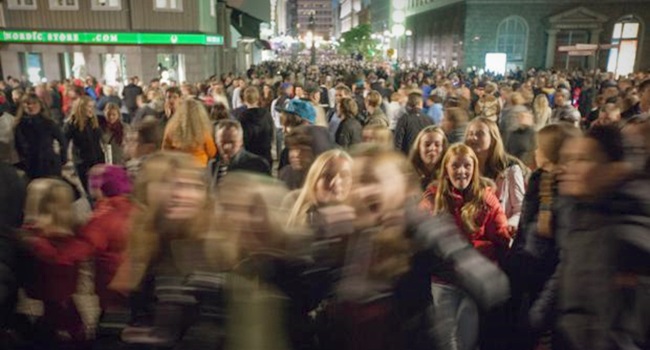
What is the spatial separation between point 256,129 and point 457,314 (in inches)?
204

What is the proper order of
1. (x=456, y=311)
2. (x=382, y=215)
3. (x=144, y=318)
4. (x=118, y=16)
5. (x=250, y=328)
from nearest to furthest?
(x=250, y=328) → (x=382, y=215) → (x=144, y=318) → (x=456, y=311) → (x=118, y=16)

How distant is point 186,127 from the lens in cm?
582

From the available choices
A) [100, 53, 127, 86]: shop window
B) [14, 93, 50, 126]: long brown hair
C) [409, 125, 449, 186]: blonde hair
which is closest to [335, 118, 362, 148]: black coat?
[409, 125, 449, 186]: blonde hair

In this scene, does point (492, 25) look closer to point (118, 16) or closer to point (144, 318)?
point (118, 16)

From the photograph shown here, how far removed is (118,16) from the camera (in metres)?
23.6

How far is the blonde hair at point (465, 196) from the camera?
4.15m

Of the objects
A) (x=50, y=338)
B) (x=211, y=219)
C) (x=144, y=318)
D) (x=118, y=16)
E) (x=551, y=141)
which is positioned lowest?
(x=50, y=338)

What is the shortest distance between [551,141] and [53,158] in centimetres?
658

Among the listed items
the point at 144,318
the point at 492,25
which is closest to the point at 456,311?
the point at 144,318

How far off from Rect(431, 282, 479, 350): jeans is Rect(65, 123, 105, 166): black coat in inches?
236

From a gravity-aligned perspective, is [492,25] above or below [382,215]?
above

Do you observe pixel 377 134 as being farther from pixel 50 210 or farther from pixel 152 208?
pixel 50 210

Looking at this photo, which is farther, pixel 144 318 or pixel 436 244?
pixel 144 318

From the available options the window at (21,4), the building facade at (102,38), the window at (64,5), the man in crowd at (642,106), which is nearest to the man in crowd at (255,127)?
the man in crowd at (642,106)
